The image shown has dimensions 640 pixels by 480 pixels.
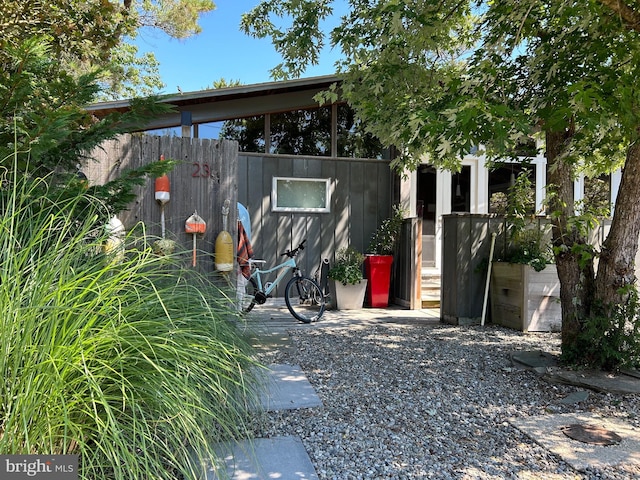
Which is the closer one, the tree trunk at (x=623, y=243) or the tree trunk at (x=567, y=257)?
the tree trunk at (x=623, y=243)

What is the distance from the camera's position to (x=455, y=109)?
2.46m

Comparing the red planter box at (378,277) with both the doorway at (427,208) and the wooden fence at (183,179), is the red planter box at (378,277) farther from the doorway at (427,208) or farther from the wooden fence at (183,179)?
the wooden fence at (183,179)

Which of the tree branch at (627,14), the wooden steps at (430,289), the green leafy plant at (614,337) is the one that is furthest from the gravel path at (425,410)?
the tree branch at (627,14)

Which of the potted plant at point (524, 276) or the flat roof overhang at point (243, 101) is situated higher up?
the flat roof overhang at point (243, 101)

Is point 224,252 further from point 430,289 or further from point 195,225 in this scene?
point 430,289

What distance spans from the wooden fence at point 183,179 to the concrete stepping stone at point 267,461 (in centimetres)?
221

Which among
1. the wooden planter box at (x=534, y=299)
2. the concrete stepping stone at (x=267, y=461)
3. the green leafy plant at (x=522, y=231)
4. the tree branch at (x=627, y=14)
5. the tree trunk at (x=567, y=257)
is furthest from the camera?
the green leafy plant at (x=522, y=231)

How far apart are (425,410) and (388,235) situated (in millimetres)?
4305

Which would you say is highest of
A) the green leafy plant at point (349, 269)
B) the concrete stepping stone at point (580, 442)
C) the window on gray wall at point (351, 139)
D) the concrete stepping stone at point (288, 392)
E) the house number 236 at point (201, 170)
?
the window on gray wall at point (351, 139)

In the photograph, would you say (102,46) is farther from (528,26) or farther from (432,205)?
(432,205)

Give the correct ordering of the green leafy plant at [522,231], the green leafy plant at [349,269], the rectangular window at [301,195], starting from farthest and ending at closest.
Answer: the rectangular window at [301,195] → the green leafy plant at [349,269] → the green leafy plant at [522,231]

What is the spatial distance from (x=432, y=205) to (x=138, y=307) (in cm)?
632

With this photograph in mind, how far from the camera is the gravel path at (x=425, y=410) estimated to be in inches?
83.0

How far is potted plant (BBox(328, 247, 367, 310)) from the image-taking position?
6.37m
